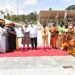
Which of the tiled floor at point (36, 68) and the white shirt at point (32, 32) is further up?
the white shirt at point (32, 32)

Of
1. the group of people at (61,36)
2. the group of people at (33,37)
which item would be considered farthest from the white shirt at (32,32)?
the group of people at (61,36)

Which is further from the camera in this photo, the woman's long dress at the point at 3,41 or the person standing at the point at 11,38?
the person standing at the point at 11,38

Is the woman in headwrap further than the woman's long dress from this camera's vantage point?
Yes

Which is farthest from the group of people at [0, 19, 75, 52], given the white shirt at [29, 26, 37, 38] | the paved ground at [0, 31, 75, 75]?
the paved ground at [0, 31, 75, 75]

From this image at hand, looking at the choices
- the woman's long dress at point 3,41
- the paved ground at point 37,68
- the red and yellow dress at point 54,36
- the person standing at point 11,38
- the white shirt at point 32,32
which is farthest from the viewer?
the red and yellow dress at point 54,36

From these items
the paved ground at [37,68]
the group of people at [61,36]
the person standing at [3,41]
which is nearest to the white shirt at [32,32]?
the group of people at [61,36]

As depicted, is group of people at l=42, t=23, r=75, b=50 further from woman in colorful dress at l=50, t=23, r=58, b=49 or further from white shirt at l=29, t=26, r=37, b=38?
white shirt at l=29, t=26, r=37, b=38

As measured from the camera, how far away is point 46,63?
14781 mm

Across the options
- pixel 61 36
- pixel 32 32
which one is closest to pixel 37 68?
pixel 32 32

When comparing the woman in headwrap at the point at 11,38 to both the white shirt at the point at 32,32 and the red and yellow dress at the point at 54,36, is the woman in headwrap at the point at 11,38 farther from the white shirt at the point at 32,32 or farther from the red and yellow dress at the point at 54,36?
the red and yellow dress at the point at 54,36

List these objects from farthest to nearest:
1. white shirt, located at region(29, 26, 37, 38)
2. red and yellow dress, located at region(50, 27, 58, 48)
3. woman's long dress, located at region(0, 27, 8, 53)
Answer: red and yellow dress, located at region(50, 27, 58, 48) → white shirt, located at region(29, 26, 37, 38) → woman's long dress, located at region(0, 27, 8, 53)

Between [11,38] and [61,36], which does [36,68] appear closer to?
[11,38]

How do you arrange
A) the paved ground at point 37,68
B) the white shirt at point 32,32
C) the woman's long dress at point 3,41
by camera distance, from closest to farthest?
the paved ground at point 37,68 < the woman's long dress at point 3,41 < the white shirt at point 32,32

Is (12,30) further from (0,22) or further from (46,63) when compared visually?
(46,63)
